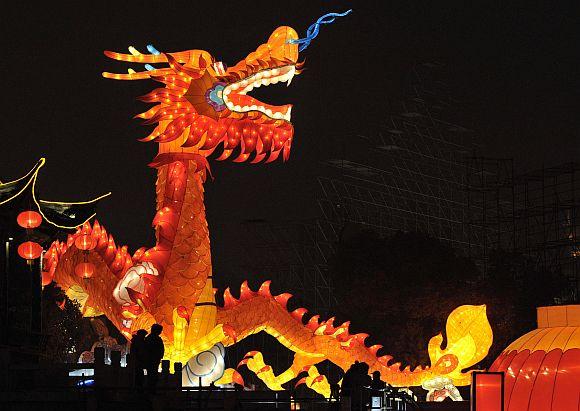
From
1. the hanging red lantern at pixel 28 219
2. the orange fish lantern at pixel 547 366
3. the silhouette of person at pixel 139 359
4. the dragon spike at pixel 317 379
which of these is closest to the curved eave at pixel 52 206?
the hanging red lantern at pixel 28 219

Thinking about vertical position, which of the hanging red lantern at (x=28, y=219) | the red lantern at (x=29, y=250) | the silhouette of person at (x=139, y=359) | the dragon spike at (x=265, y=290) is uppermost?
the hanging red lantern at (x=28, y=219)

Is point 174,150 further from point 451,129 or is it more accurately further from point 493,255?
point 451,129

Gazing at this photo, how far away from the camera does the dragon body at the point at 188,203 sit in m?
18.8

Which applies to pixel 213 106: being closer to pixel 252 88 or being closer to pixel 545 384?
pixel 252 88

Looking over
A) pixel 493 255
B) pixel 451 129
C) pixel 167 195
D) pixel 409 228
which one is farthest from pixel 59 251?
pixel 451 129

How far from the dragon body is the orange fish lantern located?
4407 mm

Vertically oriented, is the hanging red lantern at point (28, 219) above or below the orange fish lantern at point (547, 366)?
above

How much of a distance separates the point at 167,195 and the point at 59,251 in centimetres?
296

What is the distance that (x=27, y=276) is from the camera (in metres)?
16.6

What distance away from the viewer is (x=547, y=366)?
1845 cm

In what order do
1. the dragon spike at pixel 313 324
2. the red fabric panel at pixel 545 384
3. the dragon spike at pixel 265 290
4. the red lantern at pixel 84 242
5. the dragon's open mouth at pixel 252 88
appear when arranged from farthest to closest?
the dragon spike at pixel 313 324 < the dragon spike at pixel 265 290 < the red lantern at pixel 84 242 < the dragon's open mouth at pixel 252 88 < the red fabric panel at pixel 545 384

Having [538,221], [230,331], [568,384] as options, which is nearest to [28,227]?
[230,331]

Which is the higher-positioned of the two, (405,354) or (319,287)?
(319,287)

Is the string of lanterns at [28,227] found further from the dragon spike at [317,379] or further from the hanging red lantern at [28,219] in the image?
the dragon spike at [317,379]
